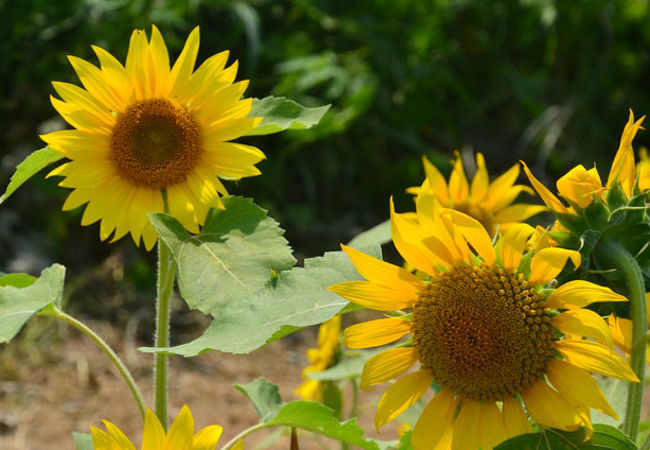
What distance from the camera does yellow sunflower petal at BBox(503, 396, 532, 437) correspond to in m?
0.55

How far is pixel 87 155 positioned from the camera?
Result: 73cm

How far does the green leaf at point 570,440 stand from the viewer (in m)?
0.53

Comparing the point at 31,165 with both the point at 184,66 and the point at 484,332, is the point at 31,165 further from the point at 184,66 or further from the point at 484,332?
the point at 484,332

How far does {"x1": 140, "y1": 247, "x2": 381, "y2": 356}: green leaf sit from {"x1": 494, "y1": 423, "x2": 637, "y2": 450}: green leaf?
5.9 inches

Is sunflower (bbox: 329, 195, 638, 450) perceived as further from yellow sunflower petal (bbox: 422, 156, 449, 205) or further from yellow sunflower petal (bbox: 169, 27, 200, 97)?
yellow sunflower petal (bbox: 422, 156, 449, 205)

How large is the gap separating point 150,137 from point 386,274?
0.29m

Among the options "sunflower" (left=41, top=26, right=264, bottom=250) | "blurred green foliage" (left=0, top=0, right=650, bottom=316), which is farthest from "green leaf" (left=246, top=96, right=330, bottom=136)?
"blurred green foliage" (left=0, top=0, right=650, bottom=316)

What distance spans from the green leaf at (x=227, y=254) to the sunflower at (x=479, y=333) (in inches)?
4.3

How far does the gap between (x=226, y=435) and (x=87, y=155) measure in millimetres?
1256

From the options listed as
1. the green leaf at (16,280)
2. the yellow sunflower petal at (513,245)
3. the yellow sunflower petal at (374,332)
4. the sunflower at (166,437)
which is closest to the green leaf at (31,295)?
the green leaf at (16,280)

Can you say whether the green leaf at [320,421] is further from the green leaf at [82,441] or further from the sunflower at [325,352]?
the sunflower at [325,352]

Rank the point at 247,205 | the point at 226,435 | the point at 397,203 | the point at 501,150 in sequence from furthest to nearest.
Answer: the point at 501,150, the point at 397,203, the point at 226,435, the point at 247,205

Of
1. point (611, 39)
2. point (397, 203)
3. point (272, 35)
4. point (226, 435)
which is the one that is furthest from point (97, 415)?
point (611, 39)

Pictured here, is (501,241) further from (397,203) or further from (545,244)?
(397,203)
